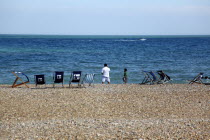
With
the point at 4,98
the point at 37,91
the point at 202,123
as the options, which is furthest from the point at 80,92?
the point at 202,123

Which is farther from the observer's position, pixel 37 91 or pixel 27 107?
pixel 37 91

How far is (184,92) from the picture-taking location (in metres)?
15.0

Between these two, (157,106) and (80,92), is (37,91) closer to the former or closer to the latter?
(80,92)

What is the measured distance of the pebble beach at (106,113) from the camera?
26.4 ft

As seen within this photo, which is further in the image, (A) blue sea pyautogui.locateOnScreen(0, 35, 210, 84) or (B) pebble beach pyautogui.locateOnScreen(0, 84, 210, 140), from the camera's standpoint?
(A) blue sea pyautogui.locateOnScreen(0, 35, 210, 84)

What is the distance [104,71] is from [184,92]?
4700 mm

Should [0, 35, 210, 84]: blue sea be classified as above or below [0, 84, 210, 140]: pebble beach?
below

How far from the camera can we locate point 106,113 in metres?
10.6

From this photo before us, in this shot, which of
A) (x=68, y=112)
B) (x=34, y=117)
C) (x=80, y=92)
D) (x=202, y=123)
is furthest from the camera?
(x=80, y=92)

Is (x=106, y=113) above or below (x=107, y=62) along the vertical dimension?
above

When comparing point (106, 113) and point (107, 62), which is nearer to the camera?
point (106, 113)

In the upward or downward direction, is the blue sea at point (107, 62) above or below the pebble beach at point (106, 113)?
below

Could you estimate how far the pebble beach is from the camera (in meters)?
8.05

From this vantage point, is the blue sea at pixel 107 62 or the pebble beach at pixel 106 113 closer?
the pebble beach at pixel 106 113
